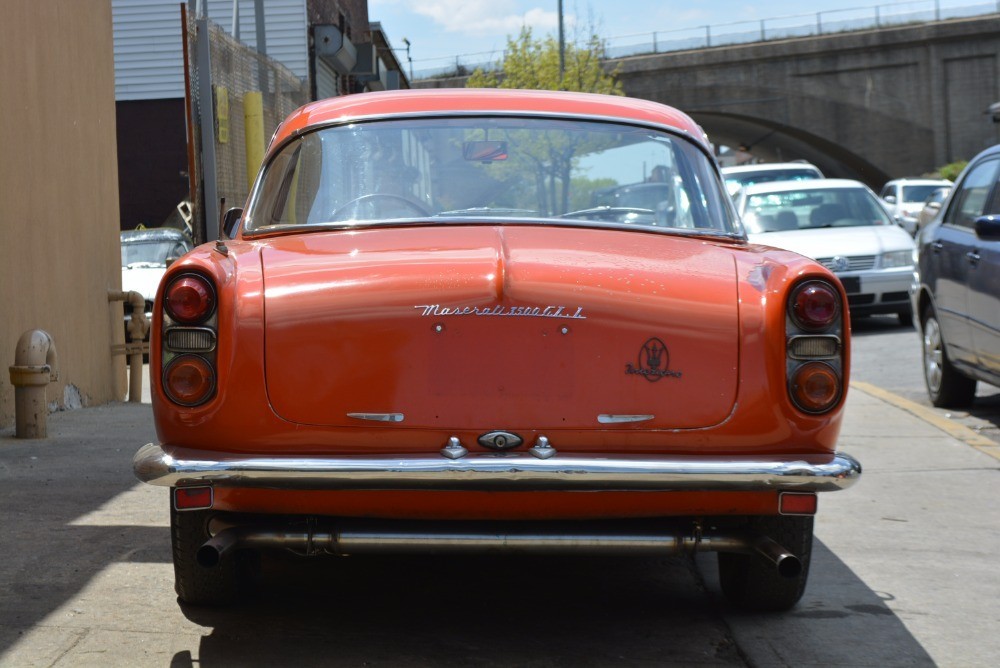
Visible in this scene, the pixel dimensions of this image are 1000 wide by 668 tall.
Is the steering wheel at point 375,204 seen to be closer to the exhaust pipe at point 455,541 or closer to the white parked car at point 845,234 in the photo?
the exhaust pipe at point 455,541

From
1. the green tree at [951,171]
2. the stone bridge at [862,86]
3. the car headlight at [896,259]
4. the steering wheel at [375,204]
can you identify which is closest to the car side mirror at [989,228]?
the steering wheel at [375,204]

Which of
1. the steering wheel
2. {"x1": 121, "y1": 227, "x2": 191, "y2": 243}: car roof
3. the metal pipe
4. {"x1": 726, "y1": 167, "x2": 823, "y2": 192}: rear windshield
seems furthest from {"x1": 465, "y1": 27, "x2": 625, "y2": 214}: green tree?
the steering wheel

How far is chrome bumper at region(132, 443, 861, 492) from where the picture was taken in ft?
11.7

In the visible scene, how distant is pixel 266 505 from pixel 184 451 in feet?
0.88

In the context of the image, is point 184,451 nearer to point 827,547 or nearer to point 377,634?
point 377,634

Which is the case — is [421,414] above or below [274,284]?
below

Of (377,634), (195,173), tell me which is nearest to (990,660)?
(377,634)

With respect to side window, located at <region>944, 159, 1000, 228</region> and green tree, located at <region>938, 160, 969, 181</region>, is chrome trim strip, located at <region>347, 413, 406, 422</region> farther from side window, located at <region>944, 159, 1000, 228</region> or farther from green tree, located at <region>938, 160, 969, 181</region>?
green tree, located at <region>938, 160, 969, 181</region>

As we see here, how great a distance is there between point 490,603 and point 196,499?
4.02 ft

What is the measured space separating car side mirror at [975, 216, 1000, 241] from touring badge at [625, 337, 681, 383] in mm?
4446

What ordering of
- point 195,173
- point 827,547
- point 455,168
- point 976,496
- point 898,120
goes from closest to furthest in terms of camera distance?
point 455,168 < point 827,547 < point 976,496 < point 195,173 < point 898,120

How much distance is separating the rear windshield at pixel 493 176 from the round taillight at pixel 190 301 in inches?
34.2

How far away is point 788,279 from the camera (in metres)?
3.86

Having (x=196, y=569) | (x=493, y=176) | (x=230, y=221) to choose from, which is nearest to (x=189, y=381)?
(x=196, y=569)
